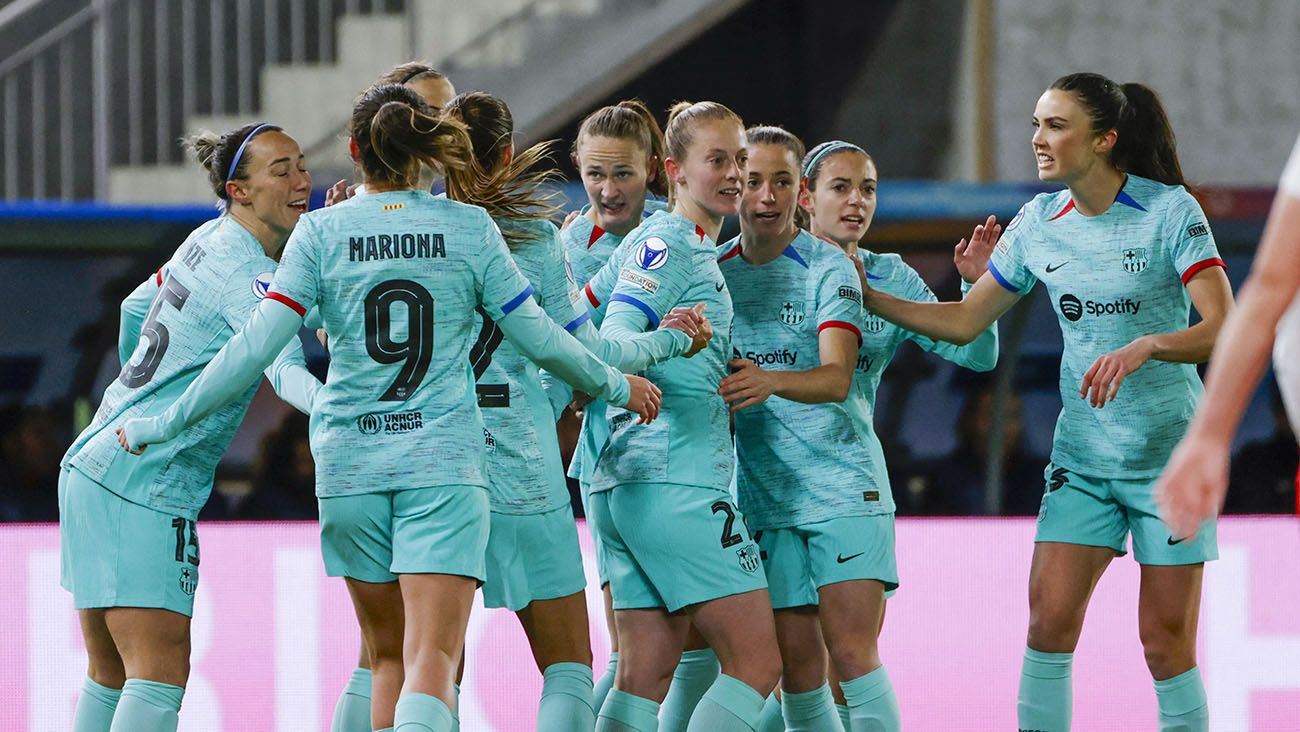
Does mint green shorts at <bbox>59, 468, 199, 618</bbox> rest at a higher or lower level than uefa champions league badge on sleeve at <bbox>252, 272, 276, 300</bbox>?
lower

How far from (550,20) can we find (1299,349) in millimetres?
7062

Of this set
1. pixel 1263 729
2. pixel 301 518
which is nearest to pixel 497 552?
pixel 1263 729

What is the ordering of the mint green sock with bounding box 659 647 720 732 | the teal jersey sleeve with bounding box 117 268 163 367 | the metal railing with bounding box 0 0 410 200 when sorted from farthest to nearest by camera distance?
the metal railing with bounding box 0 0 410 200 < the mint green sock with bounding box 659 647 720 732 < the teal jersey sleeve with bounding box 117 268 163 367

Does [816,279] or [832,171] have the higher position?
[832,171]

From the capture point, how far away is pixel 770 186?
4172mm

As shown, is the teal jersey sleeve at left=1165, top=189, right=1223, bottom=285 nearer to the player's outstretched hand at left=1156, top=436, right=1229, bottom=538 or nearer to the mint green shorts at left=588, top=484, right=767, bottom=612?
the mint green shorts at left=588, top=484, right=767, bottom=612

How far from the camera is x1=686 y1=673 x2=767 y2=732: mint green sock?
3762 mm

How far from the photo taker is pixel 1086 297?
4336 mm

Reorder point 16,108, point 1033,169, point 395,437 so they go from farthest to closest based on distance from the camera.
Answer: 1. point 1033,169
2. point 16,108
3. point 395,437

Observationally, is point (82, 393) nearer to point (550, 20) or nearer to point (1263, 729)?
point (550, 20)

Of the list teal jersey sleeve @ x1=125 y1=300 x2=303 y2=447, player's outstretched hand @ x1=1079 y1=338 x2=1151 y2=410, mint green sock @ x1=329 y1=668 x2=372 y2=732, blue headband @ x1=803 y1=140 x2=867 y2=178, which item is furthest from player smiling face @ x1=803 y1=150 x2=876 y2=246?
mint green sock @ x1=329 y1=668 x2=372 y2=732

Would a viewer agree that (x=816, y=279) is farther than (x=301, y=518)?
No

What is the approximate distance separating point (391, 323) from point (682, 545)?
87 cm

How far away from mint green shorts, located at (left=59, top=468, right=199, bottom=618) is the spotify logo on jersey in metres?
2.34
